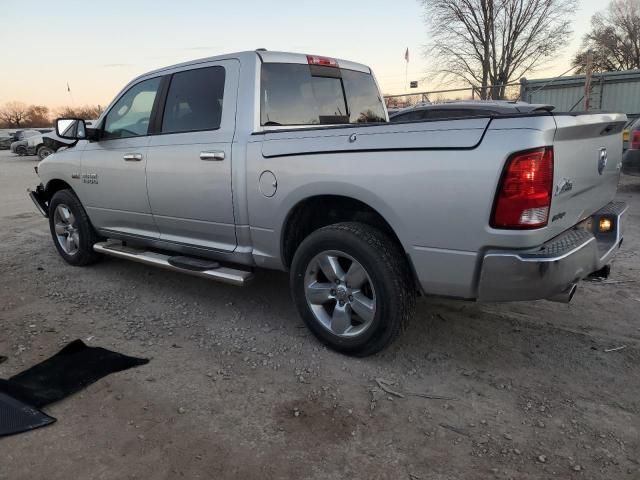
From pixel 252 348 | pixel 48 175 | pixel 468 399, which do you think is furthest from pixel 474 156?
pixel 48 175

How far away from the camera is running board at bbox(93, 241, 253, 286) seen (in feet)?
12.1

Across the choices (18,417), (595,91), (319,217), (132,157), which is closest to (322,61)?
(319,217)

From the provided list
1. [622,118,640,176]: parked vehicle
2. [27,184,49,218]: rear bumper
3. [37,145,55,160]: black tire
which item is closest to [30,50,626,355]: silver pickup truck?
[27,184,49,218]: rear bumper

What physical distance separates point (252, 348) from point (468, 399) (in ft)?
4.81

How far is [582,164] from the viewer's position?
2828 millimetres

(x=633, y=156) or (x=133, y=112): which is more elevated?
(x=133, y=112)

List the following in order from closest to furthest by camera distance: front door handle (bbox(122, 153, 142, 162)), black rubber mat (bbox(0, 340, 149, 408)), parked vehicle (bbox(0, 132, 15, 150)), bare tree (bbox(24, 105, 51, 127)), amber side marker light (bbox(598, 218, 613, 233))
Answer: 1. black rubber mat (bbox(0, 340, 149, 408))
2. amber side marker light (bbox(598, 218, 613, 233))
3. front door handle (bbox(122, 153, 142, 162))
4. parked vehicle (bbox(0, 132, 15, 150))
5. bare tree (bbox(24, 105, 51, 127))

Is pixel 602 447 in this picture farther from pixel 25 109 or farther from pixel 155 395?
pixel 25 109

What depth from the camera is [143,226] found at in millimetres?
4562

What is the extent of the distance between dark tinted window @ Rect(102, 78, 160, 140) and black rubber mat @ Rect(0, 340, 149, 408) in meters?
1.94

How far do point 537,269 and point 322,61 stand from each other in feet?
8.49

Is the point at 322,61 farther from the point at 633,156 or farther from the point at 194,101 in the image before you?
the point at 633,156

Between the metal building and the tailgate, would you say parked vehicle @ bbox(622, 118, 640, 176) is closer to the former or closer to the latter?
the tailgate

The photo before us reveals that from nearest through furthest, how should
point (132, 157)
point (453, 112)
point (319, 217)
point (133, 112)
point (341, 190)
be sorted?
point (341, 190) → point (319, 217) → point (132, 157) → point (133, 112) → point (453, 112)
